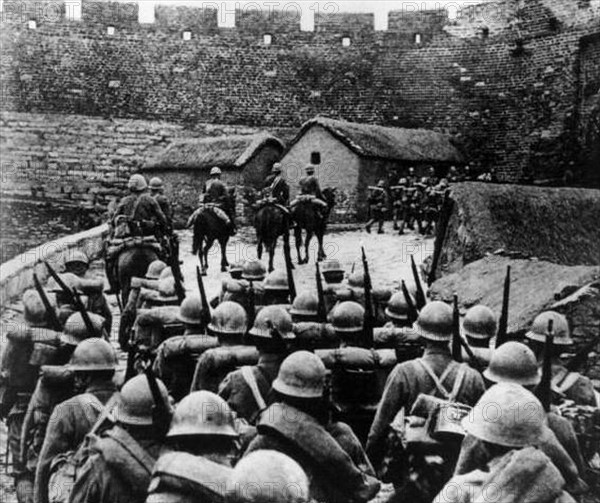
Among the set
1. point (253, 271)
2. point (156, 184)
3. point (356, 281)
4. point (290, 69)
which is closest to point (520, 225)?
point (356, 281)

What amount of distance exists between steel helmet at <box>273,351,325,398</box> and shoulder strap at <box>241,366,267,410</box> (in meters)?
0.89

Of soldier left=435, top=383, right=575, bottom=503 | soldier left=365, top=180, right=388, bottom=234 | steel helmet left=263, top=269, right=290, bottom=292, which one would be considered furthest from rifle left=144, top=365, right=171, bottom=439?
soldier left=365, top=180, right=388, bottom=234

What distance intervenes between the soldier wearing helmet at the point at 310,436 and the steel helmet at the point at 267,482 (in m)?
0.97

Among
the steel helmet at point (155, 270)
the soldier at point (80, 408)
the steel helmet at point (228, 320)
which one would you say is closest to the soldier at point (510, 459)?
the soldier at point (80, 408)

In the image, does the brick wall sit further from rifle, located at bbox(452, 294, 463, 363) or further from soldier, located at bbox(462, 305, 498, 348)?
rifle, located at bbox(452, 294, 463, 363)

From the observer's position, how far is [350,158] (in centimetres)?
2230

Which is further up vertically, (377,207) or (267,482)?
(267,482)

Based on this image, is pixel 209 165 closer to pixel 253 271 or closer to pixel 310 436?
pixel 253 271

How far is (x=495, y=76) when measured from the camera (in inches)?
1068

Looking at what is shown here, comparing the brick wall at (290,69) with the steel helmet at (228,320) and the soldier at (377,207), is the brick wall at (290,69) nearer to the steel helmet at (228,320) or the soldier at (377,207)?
the soldier at (377,207)

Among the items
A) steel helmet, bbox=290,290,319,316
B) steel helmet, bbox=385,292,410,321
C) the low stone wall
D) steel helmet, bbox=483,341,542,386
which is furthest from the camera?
the low stone wall

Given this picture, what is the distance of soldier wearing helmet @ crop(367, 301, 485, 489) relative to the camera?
4.58m

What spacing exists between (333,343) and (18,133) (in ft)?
76.1

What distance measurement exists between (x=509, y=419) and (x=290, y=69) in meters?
26.4
